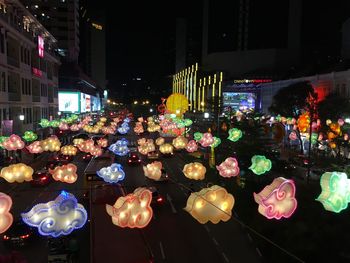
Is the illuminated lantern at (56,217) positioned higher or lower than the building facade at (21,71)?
lower

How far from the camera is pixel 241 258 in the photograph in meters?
17.2

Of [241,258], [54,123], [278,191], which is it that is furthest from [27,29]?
[278,191]

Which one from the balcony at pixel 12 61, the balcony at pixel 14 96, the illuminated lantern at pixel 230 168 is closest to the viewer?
the illuminated lantern at pixel 230 168

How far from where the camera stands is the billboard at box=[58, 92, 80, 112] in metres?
85.6

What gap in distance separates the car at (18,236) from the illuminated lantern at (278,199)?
36.6 feet

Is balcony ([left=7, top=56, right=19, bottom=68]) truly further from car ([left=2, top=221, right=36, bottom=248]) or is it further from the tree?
the tree

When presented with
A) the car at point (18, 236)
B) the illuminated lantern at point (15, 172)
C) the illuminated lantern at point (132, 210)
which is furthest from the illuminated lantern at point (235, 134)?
the illuminated lantern at point (132, 210)

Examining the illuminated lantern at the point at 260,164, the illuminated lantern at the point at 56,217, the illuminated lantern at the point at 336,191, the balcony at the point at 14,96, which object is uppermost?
the balcony at the point at 14,96

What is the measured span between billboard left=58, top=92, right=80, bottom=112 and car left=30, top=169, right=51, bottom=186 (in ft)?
180

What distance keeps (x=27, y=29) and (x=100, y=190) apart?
1411 inches

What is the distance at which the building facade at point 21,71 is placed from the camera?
129 feet

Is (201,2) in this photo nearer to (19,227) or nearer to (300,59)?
(300,59)

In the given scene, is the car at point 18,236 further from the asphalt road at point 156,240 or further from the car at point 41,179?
the car at point 41,179

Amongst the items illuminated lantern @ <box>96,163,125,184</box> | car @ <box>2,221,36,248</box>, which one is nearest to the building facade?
illuminated lantern @ <box>96,163,125,184</box>
